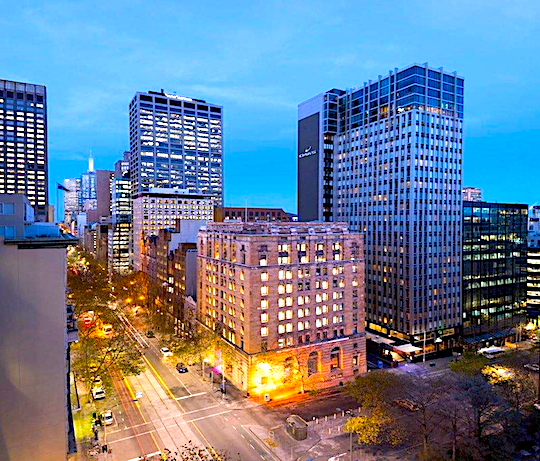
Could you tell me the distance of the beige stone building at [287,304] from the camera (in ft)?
240

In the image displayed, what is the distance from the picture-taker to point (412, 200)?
99.2 m

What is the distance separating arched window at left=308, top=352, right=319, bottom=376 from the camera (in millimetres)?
77531

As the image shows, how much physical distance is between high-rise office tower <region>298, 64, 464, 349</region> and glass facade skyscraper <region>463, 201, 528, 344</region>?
406cm

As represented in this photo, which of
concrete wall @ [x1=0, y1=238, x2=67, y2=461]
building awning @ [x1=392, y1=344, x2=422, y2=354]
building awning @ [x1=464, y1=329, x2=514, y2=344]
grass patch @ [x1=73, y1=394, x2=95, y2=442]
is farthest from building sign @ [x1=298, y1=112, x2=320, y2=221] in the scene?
concrete wall @ [x1=0, y1=238, x2=67, y2=461]

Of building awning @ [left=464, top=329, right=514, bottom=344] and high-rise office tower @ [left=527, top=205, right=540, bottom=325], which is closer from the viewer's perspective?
building awning @ [left=464, top=329, right=514, bottom=344]

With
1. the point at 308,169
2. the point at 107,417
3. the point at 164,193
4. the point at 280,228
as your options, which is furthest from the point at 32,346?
the point at 164,193

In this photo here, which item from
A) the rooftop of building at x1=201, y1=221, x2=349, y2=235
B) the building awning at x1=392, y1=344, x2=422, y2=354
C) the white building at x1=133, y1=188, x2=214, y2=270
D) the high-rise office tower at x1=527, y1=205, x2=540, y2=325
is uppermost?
the white building at x1=133, y1=188, x2=214, y2=270

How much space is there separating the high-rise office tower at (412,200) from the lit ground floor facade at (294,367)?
913 inches

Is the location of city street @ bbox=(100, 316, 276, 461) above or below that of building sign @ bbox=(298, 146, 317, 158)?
below

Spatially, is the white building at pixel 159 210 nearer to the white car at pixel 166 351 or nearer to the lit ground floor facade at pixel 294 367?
the white car at pixel 166 351

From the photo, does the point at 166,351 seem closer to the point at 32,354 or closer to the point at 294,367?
the point at 294,367

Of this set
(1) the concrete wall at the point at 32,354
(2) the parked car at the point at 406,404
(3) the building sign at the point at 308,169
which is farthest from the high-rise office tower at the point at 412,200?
(1) the concrete wall at the point at 32,354

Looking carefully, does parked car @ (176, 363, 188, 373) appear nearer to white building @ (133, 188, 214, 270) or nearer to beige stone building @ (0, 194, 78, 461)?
beige stone building @ (0, 194, 78, 461)

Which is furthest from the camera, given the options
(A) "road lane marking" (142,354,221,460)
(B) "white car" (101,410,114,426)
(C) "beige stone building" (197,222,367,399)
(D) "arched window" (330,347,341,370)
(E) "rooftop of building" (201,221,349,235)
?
(D) "arched window" (330,347,341,370)
